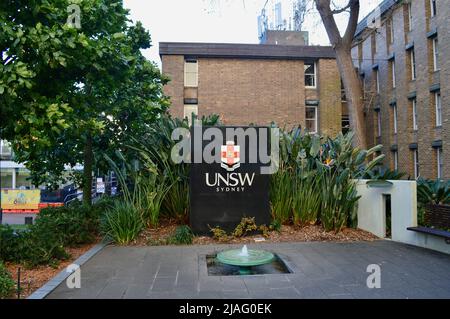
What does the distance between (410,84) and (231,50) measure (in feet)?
36.7

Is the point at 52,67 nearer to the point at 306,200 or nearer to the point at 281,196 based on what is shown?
the point at 281,196

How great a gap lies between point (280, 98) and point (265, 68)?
2131mm

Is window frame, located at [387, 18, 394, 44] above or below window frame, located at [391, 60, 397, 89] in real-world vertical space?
above

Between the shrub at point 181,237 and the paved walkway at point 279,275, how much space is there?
247 mm

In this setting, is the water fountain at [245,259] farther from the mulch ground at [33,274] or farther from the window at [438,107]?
the window at [438,107]

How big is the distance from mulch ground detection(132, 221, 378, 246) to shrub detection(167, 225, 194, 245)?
0.47ft

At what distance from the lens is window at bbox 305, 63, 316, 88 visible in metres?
26.4

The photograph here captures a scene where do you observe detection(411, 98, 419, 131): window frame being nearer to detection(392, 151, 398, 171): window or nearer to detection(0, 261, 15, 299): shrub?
detection(392, 151, 398, 171): window

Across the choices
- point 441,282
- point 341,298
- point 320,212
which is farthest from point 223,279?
point 320,212

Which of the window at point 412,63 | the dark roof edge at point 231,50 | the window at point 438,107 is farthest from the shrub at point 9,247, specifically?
the window at point 412,63

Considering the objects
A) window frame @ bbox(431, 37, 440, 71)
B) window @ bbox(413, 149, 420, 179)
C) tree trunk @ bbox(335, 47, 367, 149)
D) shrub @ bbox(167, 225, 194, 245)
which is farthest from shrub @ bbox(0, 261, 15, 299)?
window @ bbox(413, 149, 420, 179)

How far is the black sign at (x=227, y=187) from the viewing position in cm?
855

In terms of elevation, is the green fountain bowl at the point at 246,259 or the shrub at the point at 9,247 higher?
the shrub at the point at 9,247
